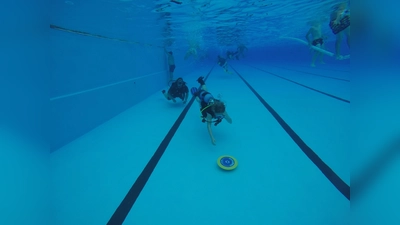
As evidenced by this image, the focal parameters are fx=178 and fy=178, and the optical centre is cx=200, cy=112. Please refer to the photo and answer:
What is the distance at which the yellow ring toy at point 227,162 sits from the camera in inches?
92.4

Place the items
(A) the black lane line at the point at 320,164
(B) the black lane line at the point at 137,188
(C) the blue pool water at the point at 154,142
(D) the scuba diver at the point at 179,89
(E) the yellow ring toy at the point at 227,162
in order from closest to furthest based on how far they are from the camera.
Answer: (C) the blue pool water at the point at 154,142, (B) the black lane line at the point at 137,188, (A) the black lane line at the point at 320,164, (E) the yellow ring toy at the point at 227,162, (D) the scuba diver at the point at 179,89

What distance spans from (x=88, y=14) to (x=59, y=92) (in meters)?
1.68

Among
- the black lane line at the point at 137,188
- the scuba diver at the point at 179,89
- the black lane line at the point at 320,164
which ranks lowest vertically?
the black lane line at the point at 320,164

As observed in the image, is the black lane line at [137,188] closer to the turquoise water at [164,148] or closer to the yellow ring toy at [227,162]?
the turquoise water at [164,148]

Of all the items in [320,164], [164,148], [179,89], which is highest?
[179,89]

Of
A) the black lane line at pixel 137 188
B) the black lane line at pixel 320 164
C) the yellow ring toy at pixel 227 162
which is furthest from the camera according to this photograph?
the yellow ring toy at pixel 227 162

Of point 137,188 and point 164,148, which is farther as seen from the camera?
point 164,148

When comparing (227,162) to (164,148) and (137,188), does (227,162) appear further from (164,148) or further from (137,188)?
(137,188)

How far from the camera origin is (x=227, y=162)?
2.45 meters

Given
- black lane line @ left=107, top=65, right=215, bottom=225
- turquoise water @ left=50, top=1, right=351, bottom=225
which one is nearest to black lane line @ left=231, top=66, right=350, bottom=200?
turquoise water @ left=50, top=1, right=351, bottom=225

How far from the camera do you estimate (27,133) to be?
2.33 feet

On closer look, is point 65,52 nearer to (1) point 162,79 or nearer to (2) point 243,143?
(2) point 243,143

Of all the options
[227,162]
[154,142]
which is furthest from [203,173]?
[154,142]

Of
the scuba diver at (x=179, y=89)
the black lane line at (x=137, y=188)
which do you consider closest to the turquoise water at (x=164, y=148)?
the black lane line at (x=137, y=188)
